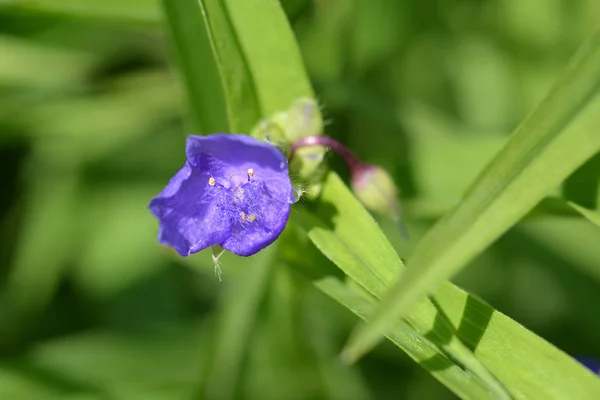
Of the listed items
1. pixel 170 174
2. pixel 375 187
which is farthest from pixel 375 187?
pixel 170 174

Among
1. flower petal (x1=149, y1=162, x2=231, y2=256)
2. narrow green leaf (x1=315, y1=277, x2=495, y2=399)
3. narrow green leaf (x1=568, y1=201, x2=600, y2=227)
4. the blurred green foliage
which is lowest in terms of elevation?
the blurred green foliage

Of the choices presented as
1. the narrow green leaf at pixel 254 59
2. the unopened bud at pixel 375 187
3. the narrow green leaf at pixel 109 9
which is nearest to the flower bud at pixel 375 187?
the unopened bud at pixel 375 187

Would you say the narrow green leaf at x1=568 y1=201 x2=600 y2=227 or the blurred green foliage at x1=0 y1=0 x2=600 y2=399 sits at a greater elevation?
the narrow green leaf at x1=568 y1=201 x2=600 y2=227

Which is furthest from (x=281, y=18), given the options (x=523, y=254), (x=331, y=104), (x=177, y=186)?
(x=523, y=254)

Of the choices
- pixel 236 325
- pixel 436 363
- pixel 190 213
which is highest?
pixel 436 363

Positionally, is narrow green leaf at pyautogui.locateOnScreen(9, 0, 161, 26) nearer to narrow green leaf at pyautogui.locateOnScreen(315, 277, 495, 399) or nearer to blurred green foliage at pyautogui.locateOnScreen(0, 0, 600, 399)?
blurred green foliage at pyautogui.locateOnScreen(0, 0, 600, 399)

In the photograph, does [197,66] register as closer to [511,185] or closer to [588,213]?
[511,185]

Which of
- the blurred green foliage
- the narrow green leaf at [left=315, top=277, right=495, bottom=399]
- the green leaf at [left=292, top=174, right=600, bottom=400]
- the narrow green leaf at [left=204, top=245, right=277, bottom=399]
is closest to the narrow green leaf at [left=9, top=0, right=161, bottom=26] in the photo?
the blurred green foliage
